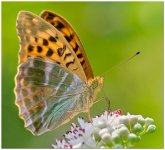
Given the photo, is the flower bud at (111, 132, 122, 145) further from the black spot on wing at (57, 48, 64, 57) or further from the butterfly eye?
the black spot on wing at (57, 48, 64, 57)

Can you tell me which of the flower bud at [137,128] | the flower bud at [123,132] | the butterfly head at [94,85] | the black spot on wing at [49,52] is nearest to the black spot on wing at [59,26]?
the black spot on wing at [49,52]

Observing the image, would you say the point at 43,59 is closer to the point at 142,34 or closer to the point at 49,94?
the point at 49,94

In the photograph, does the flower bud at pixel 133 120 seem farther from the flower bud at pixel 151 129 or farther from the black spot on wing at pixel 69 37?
the black spot on wing at pixel 69 37

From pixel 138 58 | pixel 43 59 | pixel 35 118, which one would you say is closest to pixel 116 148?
pixel 35 118

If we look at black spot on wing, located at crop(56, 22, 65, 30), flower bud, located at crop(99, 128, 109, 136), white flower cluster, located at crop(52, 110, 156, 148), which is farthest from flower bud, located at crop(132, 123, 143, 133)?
black spot on wing, located at crop(56, 22, 65, 30)

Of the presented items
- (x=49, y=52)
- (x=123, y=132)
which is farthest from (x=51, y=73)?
(x=123, y=132)

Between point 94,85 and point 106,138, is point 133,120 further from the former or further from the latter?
point 94,85

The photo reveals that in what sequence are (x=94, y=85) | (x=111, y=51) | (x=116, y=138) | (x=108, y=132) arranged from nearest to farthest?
(x=116, y=138) < (x=108, y=132) < (x=94, y=85) < (x=111, y=51)
